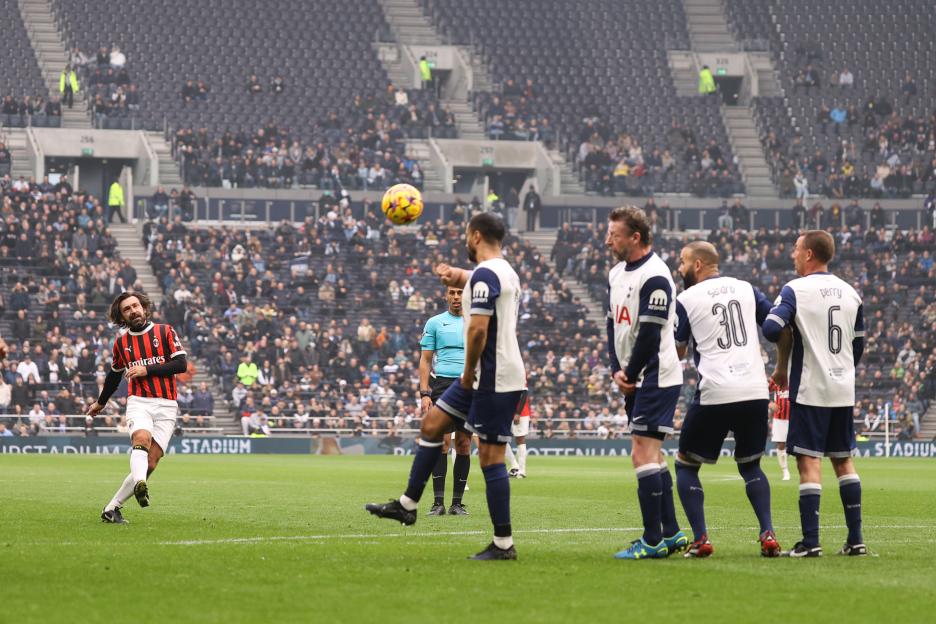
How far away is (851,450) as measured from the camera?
1088cm

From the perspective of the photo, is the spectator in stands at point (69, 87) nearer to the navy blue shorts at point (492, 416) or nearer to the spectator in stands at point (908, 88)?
the spectator in stands at point (908, 88)

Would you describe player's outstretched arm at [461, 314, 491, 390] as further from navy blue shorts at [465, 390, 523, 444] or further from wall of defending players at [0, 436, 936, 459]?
wall of defending players at [0, 436, 936, 459]

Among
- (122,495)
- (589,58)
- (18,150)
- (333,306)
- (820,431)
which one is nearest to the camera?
(820,431)

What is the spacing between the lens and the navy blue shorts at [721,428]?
10.5 m

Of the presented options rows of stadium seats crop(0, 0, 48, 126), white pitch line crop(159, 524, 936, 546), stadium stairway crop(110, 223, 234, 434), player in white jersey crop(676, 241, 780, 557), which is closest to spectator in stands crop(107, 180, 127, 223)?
stadium stairway crop(110, 223, 234, 434)

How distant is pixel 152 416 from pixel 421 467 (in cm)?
468

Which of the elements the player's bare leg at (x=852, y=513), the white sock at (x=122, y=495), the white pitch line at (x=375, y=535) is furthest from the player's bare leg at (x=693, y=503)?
the white sock at (x=122, y=495)

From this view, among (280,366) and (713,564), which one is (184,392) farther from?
(713,564)

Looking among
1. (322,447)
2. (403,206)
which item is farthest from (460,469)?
(322,447)

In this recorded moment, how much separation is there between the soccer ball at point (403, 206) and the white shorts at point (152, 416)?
3575mm

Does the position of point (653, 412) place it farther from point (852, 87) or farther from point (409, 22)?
point (852, 87)

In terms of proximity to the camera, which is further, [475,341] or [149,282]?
[149,282]

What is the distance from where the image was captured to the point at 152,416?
14.3 metres

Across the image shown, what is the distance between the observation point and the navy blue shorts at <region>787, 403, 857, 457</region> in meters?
10.7
